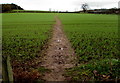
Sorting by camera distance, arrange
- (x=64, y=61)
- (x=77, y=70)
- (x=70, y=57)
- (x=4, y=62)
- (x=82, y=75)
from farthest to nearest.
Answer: (x=70, y=57) → (x=64, y=61) → (x=77, y=70) → (x=82, y=75) → (x=4, y=62)

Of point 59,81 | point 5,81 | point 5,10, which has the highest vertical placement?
point 5,10

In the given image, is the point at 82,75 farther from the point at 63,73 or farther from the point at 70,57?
the point at 70,57

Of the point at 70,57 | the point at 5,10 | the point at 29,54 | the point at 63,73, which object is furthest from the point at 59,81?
the point at 5,10

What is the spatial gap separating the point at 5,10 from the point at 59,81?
103773 millimetres

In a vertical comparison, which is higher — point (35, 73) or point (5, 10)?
point (5, 10)

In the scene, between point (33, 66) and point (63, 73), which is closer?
point (63, 73)

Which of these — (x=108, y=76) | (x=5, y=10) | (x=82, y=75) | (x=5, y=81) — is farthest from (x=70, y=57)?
(x=5, y=10)

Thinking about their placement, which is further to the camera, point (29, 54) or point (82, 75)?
point (29, 54)

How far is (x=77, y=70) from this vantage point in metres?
6.53

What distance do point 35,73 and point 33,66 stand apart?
1.10 m

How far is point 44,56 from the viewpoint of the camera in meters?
8.89

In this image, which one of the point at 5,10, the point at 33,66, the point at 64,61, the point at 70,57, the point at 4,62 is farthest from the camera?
the point at 5,10

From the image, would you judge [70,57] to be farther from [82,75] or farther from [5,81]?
[5,81]

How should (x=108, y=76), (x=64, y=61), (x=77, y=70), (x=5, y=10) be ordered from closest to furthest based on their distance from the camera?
(x=108, y=76)
(x=77, y=70)
(x=64, y=61)
(x=5, y=10)
